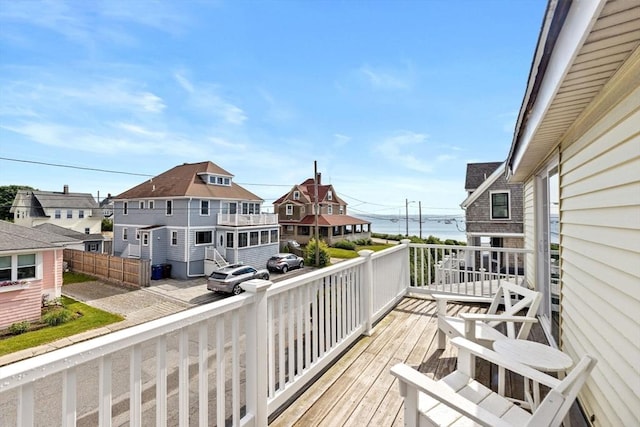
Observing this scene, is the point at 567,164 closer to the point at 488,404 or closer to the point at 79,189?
the point at 488,404

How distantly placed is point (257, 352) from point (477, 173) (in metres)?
18.5

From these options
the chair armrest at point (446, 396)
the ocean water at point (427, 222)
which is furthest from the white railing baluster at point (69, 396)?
the ocean water at point (427, 222)

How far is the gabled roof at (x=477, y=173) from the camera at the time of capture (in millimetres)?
16938

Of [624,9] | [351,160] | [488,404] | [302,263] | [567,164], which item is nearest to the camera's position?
[624,9]

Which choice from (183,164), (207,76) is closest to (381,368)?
(207,76)

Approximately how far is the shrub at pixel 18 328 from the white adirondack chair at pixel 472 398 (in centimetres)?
1252

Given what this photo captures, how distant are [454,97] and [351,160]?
19.5 metres

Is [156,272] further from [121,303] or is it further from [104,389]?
[104,389]

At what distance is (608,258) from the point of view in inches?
71.1

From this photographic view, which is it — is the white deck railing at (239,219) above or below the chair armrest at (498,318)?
above

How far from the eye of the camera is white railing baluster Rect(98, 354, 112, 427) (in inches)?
44.2

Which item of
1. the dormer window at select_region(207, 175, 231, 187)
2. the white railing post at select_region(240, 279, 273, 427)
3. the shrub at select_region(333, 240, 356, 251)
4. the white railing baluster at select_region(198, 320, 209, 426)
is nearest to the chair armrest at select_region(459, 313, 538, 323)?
the white railing post at select_region(240, 279, 273, 427)

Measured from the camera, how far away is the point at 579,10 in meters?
1.02

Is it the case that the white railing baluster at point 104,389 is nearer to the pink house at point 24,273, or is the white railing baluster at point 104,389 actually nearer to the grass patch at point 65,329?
the grass patch at point 65,329
